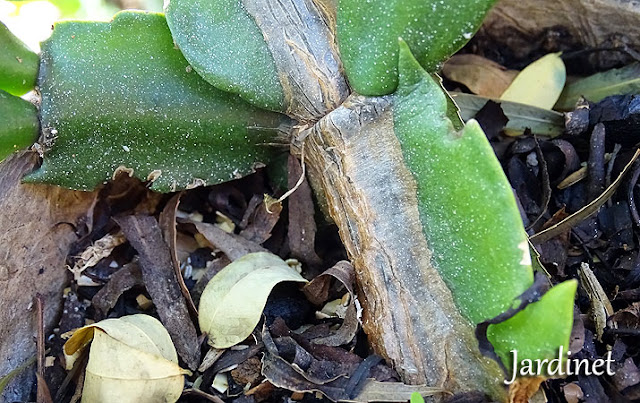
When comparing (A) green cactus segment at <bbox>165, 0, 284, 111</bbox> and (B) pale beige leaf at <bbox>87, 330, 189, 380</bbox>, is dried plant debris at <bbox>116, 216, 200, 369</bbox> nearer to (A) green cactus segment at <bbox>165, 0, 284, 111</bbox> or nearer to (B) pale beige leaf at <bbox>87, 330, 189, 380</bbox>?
(B) pale beige leaf at <bbox>87, 330, 189, 380</bbox>

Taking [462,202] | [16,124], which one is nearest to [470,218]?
[462,202]

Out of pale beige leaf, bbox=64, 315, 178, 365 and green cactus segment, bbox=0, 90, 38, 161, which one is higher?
green cactus segment, bbox=0, 90, 38, 161

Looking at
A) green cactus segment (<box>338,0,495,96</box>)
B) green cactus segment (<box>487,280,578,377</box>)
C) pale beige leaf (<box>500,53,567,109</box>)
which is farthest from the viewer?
pale beige leaf (<box>500,53,567,109</box>)

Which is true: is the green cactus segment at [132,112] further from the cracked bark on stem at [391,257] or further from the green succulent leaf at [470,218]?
the green succulent leaf at [470,218]

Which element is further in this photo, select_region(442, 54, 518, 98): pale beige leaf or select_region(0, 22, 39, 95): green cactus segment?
select_region(442, 54, 518, 98): pale beige leaf

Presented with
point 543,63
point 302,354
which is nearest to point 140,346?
point 302,354

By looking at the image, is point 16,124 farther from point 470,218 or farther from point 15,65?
point 470,218

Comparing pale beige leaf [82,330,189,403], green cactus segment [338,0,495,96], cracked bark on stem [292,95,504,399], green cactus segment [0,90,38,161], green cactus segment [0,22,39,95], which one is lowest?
pale beige leaf [82,330,189,403]

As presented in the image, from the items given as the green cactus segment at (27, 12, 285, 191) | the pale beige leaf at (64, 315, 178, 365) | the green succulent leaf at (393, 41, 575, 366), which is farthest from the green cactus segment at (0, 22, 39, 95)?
the green succulent leaf at (393, 41, 575, 366)

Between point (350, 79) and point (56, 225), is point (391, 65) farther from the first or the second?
point (56, 225)
